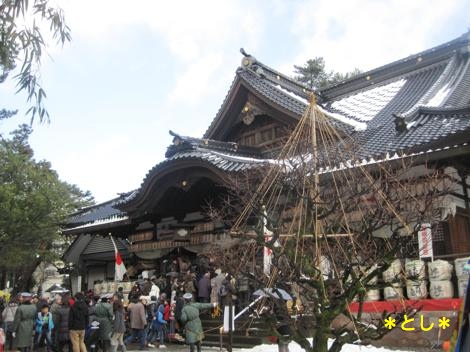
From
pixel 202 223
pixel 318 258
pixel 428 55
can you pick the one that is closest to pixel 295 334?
pixel 318 258

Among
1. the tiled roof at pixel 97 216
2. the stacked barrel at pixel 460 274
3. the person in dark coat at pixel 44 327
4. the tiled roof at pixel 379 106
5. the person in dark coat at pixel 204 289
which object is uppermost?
the tiled roof at pixel 379 106

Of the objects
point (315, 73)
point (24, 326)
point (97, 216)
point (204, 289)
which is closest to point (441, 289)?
point (204, 289)

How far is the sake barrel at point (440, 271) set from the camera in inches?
393

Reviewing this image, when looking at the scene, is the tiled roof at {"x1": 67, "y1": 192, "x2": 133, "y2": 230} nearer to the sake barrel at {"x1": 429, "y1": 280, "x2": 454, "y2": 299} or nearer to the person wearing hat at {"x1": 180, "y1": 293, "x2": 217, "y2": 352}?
the person wearing hat at {"x1": 180, "y1": 293, "x2": 217, "y2": 352}

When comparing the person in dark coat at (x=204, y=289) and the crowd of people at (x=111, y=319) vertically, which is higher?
the person in dark coat at (x=204, y=289)

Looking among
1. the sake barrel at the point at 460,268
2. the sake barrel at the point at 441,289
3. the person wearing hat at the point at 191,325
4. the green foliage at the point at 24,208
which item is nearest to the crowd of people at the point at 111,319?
the person wearing hat at the point at 191,325

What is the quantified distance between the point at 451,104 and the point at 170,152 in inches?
348

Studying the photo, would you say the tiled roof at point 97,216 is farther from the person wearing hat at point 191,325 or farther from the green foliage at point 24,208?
the person wearing hat at point 191,325

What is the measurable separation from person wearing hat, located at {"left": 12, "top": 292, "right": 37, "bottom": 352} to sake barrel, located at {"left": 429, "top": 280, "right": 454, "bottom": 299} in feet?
29.3

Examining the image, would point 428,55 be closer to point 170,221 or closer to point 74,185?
point 170,221

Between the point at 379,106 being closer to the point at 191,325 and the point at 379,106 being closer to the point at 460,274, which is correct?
the point at 460,274

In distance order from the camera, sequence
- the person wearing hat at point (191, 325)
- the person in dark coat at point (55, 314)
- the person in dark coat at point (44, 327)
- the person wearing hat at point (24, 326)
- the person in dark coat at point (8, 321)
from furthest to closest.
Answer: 1. the person in dark coat at point (8, 321)
2. the person in dark coat at point (44, 327)
3. the person in dark coat at point (55, 314)
4. the person wearing hat at point (24, 326)
5. the person wearing hat at point (191, 325)

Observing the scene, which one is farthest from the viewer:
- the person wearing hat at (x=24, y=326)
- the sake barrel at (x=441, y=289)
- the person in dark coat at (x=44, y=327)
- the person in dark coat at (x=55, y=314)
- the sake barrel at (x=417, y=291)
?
the person in dark coat at (x=44, y=327)

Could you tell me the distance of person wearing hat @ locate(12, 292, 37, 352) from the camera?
1138cm
